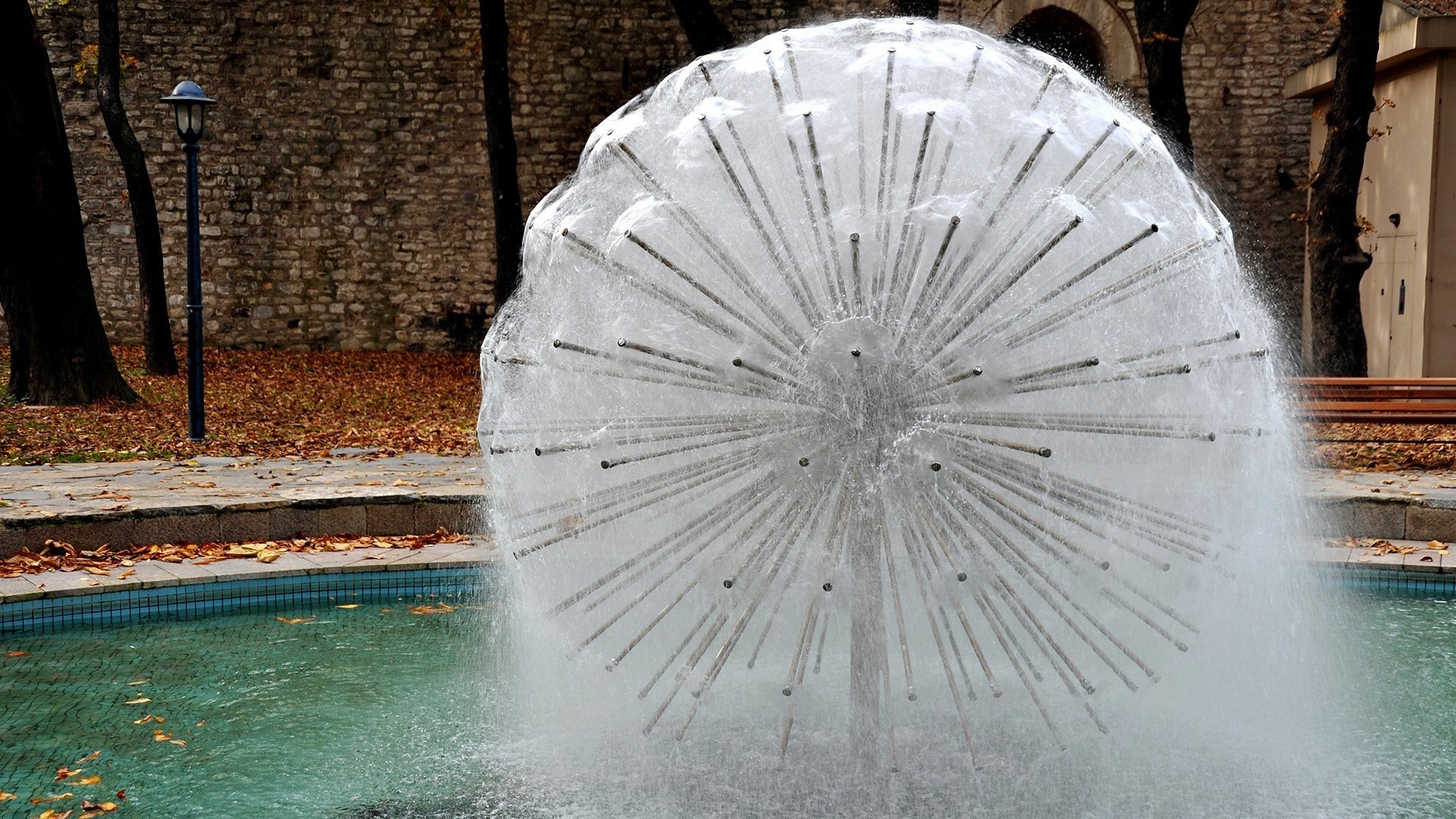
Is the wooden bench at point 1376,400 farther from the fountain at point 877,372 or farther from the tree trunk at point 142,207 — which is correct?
the tree trunk at point 142,207

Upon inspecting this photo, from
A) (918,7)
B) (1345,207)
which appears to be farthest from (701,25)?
(1345,207)

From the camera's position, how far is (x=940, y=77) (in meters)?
3.11

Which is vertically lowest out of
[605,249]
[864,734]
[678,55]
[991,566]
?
[864,734]

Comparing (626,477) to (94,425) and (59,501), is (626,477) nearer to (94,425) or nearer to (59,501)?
(59,501)

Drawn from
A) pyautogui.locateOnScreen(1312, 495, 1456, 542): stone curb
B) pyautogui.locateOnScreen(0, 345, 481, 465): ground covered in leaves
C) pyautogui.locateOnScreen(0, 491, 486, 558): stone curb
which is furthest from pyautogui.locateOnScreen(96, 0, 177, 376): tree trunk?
pyautogui.locateOnScreen(1312, 495, 1456, 542): stone curb

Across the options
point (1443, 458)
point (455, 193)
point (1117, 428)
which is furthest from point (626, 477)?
point (455, 193)

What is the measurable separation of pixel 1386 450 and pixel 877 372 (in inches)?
281

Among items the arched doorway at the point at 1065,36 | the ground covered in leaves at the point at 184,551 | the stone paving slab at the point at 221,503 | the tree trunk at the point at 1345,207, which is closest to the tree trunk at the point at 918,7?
the tree trunk at the point at 1345,207

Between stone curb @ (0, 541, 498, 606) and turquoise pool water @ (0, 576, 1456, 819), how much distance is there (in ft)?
0.54

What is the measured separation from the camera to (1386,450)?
347 inches

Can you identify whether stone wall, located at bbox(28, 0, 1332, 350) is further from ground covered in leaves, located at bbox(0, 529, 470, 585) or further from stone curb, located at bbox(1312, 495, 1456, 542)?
ground covered in leaves, located at bbox(0, 529, 470, 585)

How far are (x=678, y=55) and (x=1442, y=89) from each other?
9.22m

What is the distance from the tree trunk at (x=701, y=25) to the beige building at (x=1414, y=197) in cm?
640

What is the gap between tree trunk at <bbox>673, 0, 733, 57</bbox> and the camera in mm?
11891
